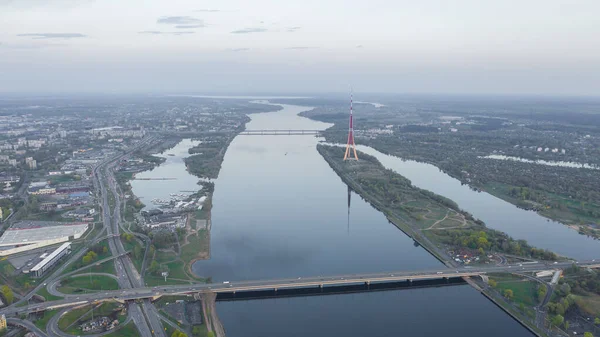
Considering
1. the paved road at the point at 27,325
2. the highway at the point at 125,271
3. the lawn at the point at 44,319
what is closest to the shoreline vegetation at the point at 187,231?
the highway at the point at 125,271

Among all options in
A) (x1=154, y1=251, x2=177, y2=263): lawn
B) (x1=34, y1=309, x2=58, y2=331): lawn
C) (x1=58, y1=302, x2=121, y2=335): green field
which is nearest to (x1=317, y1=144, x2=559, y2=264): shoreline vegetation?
(x1=154, y1=251, x2=177, y2=263): lawn

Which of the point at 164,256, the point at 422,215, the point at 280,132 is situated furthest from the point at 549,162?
the point at 164,256

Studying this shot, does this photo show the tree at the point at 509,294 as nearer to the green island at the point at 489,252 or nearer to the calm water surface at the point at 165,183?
the green island at the point at 489,252

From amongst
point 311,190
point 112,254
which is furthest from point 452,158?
point 112,254

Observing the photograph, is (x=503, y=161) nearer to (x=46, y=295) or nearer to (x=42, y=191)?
(x=42, y=191)

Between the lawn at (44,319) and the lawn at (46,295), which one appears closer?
the lawn at (44,319)

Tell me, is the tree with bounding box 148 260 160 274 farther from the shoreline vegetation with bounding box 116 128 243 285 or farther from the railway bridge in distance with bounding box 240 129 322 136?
the railway bridge in distance with bounding box 240 129 322 136
